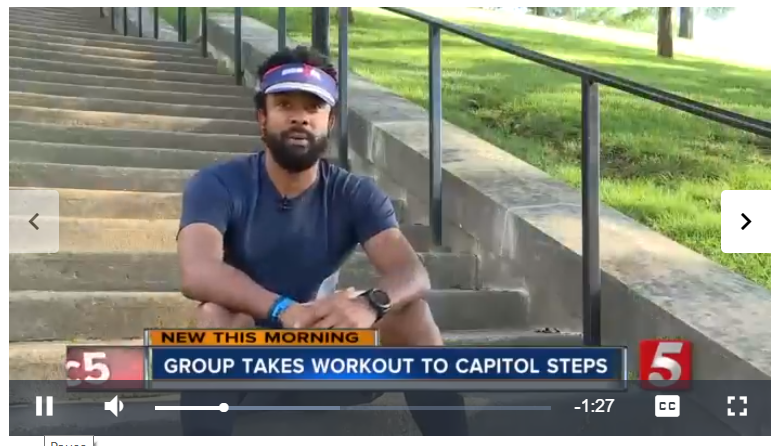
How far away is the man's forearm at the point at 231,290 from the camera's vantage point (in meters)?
1.72

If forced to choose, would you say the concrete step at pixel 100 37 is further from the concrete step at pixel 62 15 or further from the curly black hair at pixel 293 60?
the curly black hair at pixel 293 60

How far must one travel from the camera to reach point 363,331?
5.62ft

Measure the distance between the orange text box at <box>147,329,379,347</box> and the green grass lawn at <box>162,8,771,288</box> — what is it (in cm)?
130

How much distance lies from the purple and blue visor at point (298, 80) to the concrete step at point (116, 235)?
95cm

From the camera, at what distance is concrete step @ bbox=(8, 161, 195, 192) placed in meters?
2.93

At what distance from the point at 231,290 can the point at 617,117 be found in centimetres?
277

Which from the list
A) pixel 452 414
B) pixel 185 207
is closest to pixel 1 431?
pixel 185 207

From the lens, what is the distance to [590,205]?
7.52ft

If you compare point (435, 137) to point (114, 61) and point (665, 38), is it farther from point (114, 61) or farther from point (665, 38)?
point (665, 38)

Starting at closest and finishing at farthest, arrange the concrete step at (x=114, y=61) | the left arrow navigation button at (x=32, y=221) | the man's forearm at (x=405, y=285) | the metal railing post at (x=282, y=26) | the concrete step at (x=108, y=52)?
the man's forearm at (x=405, y=285) → the left arrow navigation button at (x=32, y=221) → the metal railing post at (x=282, y=26) → the concrete step at (x=114, y=61) → the concrete step at (x=108, y=52)

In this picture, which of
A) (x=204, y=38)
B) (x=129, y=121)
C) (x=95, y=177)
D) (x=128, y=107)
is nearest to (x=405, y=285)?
(x=95, y=177)

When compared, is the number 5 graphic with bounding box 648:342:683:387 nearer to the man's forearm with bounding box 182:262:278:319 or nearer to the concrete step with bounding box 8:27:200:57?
the man's forearm with bounding box 182:262:278:319

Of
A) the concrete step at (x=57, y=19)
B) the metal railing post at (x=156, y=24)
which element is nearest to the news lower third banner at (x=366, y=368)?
the concrete step at (x=57, y=19)

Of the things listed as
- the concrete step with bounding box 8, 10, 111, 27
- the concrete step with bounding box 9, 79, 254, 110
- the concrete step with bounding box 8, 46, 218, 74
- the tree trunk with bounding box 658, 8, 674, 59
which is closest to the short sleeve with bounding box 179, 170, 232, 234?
the concrete step with bounding box 9, 79, 254, 110
